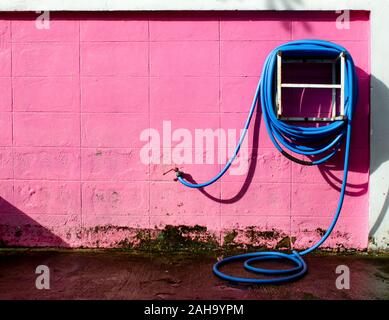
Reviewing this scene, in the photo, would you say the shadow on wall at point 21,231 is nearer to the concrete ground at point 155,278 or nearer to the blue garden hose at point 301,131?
the concrete ground at point 155,278

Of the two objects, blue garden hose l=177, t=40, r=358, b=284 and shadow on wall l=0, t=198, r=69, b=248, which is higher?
blue garden hose l=177, t=40, r=358, b=284

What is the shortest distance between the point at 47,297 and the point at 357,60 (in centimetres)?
334

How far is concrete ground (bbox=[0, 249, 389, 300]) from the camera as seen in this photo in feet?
9.87

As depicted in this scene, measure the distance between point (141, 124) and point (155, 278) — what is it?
1451mm

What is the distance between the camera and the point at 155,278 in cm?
331

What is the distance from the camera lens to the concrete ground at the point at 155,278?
301 cm

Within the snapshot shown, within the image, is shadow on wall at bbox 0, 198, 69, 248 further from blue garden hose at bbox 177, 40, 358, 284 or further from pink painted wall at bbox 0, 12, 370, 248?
blue garden hose at bbox 177, 40, 358, 284

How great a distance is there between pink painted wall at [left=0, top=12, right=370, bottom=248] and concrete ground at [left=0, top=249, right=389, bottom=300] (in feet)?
0.83

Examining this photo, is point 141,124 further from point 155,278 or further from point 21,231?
point 21,231

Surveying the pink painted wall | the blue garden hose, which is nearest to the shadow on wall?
the pink painted wall

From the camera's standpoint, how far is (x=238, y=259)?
3.73m

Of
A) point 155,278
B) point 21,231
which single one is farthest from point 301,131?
point 21,231

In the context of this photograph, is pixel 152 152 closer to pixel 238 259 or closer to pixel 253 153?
pixel 253 153
